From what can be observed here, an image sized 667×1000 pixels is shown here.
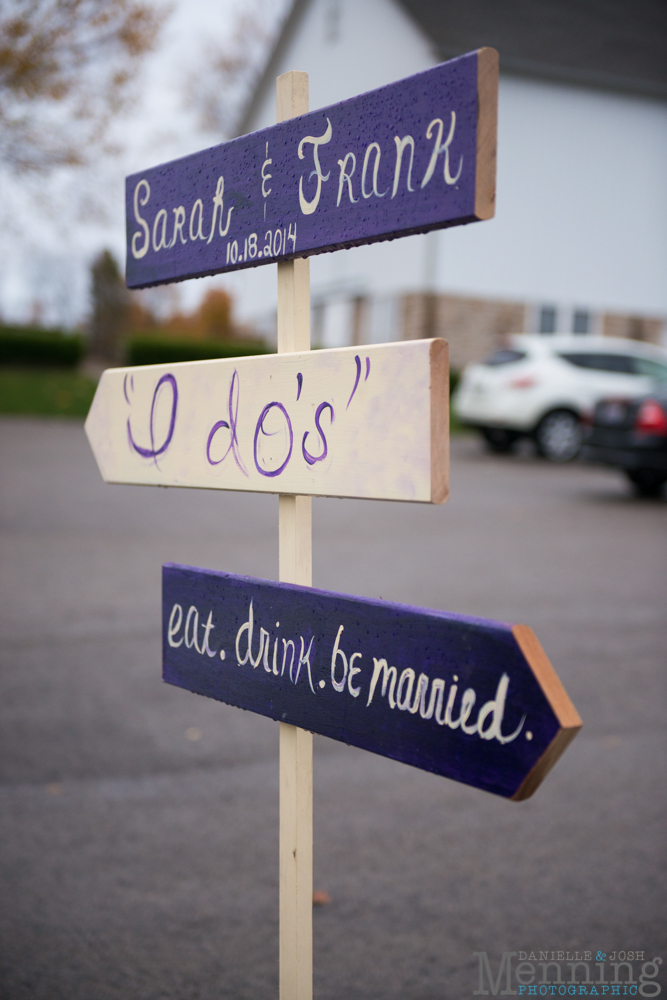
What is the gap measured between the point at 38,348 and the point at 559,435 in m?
12.6

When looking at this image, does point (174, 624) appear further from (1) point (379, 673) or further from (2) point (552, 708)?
(2) point (552, 708)

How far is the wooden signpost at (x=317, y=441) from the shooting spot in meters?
1.28

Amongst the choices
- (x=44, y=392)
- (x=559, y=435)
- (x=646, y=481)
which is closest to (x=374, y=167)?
(x=646, y=481)

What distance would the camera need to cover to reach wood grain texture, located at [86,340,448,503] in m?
1.34

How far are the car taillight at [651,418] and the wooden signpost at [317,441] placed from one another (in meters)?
8.46

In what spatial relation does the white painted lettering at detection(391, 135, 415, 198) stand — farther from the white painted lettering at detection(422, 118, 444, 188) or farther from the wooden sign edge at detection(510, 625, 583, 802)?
the wooden sign edge at detection(510, 625, 583, 802)

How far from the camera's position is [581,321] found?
22000 millimetres

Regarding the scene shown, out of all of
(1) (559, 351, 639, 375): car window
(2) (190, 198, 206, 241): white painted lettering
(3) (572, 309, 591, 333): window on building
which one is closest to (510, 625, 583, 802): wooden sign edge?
(2) (190, 198, 206, 241): white painted lettering

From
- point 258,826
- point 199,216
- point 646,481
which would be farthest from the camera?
point 646,481

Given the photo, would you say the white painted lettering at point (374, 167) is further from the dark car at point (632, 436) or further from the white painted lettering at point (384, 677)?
the dark car at point (632, 436)

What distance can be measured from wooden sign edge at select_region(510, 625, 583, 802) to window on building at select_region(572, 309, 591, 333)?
21832 mm

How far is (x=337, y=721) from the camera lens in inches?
59.0

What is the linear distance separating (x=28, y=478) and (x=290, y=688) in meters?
8.55

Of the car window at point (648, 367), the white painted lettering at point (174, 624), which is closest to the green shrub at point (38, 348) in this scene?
the car window at point (648, 367)
